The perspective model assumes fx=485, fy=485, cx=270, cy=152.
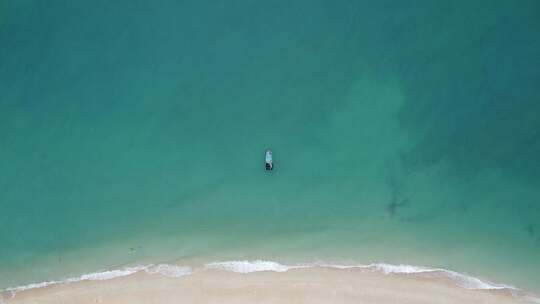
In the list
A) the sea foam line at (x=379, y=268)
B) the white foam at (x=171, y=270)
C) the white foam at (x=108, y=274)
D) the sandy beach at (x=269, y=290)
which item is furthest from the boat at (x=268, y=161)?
the white foam at (x=108, y=274)

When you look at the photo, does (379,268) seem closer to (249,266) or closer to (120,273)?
(249,266)

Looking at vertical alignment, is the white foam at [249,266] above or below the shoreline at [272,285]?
above

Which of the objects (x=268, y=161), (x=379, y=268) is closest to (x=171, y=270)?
(x=268, y=161)

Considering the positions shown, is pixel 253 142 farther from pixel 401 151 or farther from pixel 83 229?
pixel 83 229

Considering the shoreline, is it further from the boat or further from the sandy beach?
the boat

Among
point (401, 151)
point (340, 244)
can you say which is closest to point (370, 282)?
point (340, 244)

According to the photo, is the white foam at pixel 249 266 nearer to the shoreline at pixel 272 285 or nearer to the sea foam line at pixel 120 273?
the shoreline at pixel 272 285

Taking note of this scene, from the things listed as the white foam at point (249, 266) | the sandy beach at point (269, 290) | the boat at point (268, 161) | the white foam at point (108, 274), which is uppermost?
the boat at point (268, 161)
